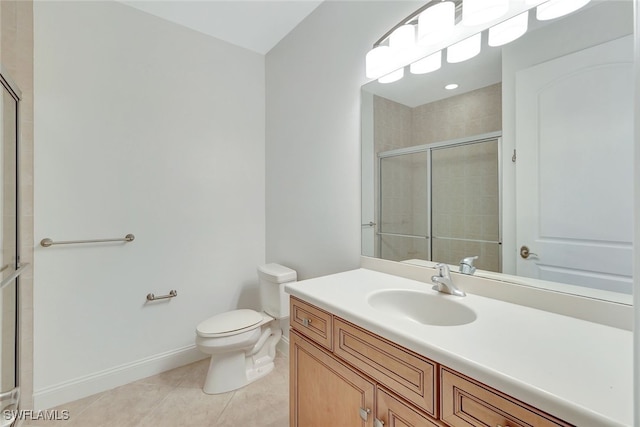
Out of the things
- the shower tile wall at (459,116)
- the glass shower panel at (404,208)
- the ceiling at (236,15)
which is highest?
the ceiling at (236,15)

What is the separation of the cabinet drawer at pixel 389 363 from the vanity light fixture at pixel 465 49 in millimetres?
1168

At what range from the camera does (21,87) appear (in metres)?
1.47

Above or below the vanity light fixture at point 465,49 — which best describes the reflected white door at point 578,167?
below

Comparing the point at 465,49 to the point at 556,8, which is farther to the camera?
the point at 465,49

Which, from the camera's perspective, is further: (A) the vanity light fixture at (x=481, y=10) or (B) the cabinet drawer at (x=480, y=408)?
(A) the vanity light fixture at (x=481, y=10)

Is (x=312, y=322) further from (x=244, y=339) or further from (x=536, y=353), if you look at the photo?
(x=244, y=339)

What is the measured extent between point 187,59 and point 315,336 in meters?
2.12

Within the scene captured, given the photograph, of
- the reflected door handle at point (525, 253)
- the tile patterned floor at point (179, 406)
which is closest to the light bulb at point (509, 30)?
the reflected door handle at point (525, 253)

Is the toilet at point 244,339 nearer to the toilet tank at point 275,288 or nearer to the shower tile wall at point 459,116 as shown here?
the toilet tank at point 275,288

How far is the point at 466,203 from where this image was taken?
1.18 meters

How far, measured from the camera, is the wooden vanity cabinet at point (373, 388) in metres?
0.60

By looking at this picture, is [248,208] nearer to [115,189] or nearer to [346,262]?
[115,189]

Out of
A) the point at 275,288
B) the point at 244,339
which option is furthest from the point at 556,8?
the point at 244,339

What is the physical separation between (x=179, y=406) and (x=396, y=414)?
4.68 ft
